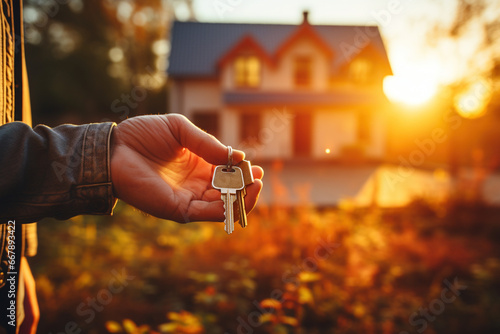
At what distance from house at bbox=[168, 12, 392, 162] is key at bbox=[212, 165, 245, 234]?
12300 millimetres

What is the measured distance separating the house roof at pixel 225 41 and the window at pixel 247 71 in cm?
77

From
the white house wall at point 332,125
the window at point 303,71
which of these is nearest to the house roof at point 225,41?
the window at point 303,71

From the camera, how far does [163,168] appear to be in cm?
117

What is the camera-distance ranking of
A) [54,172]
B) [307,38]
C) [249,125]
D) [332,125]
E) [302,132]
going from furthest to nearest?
[302,132] → [249,125] → [332,125] → [307,38] → [54,172]

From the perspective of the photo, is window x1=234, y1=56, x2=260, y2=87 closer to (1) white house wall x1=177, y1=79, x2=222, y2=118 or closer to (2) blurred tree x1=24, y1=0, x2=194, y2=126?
(1) white house wall x1=177, y1=79, x2=222, y2=118

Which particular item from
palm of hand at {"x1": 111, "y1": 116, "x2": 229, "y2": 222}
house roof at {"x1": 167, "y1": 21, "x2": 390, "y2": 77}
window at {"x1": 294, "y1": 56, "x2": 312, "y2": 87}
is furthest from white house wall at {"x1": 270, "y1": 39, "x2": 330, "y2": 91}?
palm of hand at {"x1": 111, "y1": 116, "x2": 229, "y2": 222}

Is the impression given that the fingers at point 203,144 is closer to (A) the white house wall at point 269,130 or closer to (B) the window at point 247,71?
(A) the white house wall at point 269,130

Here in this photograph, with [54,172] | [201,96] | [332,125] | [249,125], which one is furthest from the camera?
[201,96]

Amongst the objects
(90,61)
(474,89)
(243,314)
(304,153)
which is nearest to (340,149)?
(304,153)

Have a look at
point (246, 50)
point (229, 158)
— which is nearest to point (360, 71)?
point (246, 50)

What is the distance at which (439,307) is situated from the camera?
2758mm

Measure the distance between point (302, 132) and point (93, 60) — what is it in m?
14.0

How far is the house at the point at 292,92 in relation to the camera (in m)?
14.0

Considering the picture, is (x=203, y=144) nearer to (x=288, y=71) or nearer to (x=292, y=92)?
(x=292, y=92)
